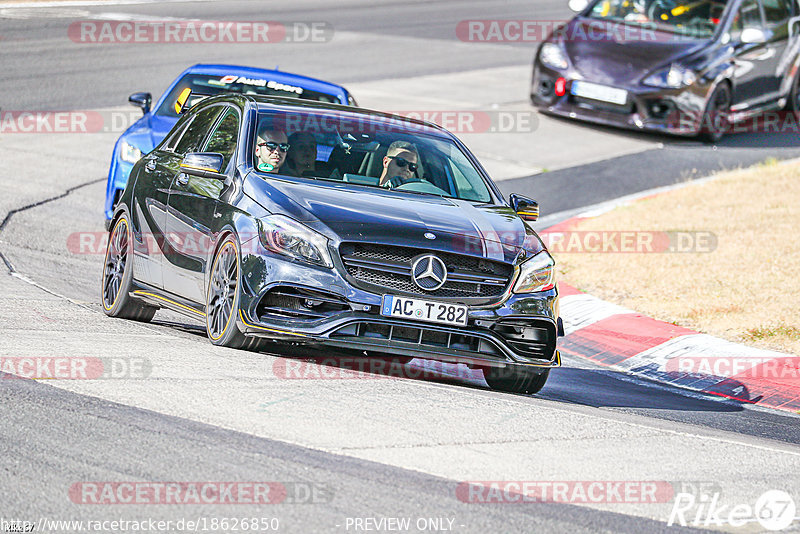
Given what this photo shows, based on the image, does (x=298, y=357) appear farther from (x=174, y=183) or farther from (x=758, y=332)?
(x=758, y=332)

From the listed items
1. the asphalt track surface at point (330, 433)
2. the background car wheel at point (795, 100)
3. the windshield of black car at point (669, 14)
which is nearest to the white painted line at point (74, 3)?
the windshield of black car at point (669, 14)

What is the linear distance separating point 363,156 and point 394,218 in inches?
42.7

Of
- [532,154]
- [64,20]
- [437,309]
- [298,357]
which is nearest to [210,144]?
[298,357]

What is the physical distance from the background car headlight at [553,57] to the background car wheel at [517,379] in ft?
35.3

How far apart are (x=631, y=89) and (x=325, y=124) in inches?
398

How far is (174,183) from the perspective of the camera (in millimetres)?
8820

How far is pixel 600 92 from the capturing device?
59.8 feet

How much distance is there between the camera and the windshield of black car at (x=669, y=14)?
745 inches

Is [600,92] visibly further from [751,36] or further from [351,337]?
[351,337]

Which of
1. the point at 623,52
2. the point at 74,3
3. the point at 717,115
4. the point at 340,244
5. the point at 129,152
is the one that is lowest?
the point at 340,244

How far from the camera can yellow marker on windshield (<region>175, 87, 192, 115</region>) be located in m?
13.0

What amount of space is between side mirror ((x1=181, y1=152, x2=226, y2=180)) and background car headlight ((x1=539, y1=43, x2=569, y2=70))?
1084 cm

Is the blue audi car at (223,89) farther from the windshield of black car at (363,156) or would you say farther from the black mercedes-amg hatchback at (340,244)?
the windshield of black car at (363,156)

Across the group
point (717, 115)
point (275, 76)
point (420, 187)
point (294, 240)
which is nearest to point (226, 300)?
point (294, 240)
